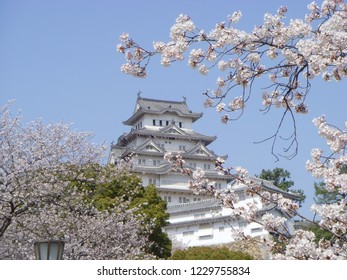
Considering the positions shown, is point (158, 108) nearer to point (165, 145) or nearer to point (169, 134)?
point (169, 134)

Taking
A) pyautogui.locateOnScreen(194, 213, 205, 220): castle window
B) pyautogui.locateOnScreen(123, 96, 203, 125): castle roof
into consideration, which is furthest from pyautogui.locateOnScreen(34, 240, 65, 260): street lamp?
pyautogui.locateOnScreen(123, 96, 203, 125): castle roof

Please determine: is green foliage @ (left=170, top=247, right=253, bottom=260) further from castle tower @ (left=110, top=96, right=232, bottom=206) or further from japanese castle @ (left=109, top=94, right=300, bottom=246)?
castle tower @ (left=110, top=96, right=232, bottom=206)

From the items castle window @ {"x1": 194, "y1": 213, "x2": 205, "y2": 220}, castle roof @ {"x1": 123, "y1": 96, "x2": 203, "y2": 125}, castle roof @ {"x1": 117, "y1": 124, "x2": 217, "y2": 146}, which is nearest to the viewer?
castle window @ {"x1": 194, "y1": 213, "x2": 205, "y2": 220}

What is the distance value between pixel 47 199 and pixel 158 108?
144 feet

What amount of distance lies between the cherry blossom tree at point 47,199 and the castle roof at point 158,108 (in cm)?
3800

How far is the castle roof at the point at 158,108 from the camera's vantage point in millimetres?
53656

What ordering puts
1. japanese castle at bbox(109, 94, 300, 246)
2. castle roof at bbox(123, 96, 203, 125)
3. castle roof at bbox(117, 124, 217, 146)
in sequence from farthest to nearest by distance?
castle roof at bbox(123, 96, 203, 125), castle roof at bbox(117, 124, 217, 146), japanese castle at bbox(109, 94, 300, 246)

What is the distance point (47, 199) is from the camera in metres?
11.3

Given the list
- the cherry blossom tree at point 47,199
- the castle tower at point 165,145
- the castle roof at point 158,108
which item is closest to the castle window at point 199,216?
the castle tower at point 165,145

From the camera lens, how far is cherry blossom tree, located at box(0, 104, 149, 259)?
10.9 m

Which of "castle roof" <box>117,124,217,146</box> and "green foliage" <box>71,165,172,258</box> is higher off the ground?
"castle roof" <box>117,124,217,146</box>

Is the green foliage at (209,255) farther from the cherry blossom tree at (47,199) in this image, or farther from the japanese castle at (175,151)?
the japanese castle at (175,151)
